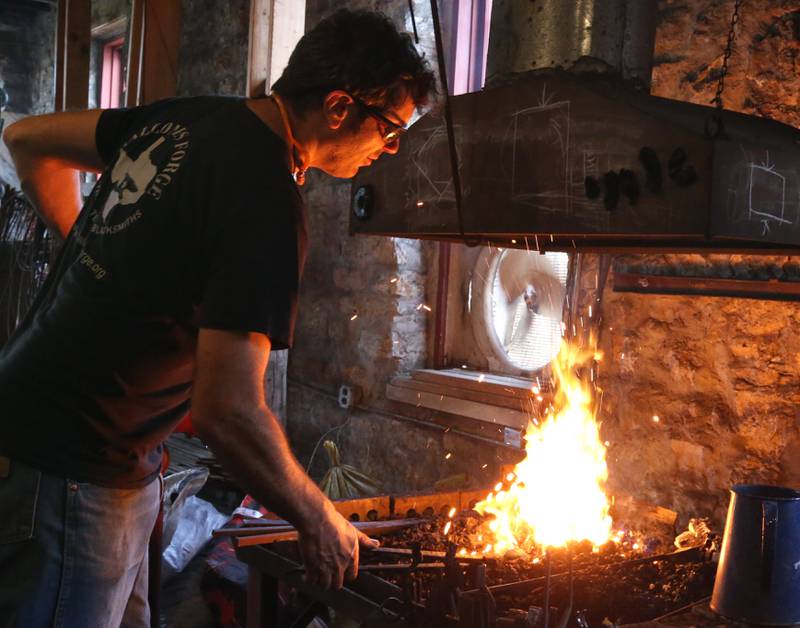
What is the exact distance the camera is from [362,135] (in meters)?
1.87

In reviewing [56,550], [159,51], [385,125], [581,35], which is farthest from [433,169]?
[159,51]

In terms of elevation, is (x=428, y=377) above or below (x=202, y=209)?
below

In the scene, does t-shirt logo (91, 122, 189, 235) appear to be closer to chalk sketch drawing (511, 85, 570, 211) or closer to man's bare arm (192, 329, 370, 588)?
man's bare arm (192, 329, 370, 588)

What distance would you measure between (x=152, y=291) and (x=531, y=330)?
111 inches

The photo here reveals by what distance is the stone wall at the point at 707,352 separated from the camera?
9.47 feet

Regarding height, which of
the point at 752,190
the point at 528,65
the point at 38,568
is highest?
the point at 528,65

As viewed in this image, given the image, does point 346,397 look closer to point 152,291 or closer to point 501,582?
point 501,582

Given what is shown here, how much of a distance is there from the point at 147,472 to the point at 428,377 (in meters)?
2.72

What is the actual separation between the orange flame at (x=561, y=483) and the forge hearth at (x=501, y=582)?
14 cm

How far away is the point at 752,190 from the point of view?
197 centimetres

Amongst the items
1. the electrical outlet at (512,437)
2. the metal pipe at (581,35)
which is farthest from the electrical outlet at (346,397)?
the metal pipe at (581,35)

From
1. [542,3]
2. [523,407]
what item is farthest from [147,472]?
[523,407]

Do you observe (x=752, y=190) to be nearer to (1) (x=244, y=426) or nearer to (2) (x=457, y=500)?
(1) (x=244, y=426)

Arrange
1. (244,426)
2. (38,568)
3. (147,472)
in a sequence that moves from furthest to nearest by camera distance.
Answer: (147,472)
(38,568)
(244,426)
